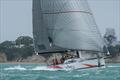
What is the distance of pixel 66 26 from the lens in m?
68.6

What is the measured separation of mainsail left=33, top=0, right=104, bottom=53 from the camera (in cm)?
6800

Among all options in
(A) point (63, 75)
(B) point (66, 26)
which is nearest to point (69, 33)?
(B) point (66, 26)

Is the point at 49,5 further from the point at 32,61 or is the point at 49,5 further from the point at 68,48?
the point at 32,61

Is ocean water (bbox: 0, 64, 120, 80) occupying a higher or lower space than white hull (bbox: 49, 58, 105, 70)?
lower

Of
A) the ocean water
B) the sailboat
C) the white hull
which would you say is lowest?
the ocean water

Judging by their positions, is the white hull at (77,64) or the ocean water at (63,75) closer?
the ocean water at (63,75)

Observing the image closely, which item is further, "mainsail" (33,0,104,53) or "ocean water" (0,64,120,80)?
"mainsail" (33,0,104,53)

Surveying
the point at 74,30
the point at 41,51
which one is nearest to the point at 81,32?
the point at 74,30

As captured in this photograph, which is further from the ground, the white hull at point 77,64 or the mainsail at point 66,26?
the mainsail at point 66,26

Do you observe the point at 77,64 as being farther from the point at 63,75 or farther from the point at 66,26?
the point at 63,75

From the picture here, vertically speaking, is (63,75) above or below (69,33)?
below

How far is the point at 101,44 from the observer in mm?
68500

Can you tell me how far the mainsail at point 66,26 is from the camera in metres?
68.0

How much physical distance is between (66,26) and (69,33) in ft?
2.49
